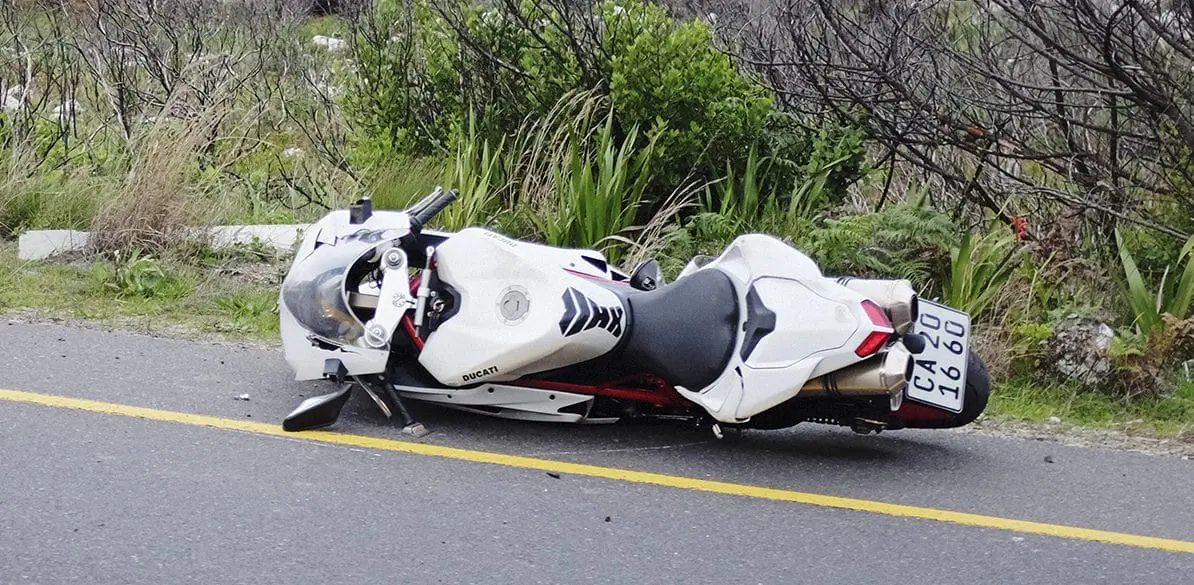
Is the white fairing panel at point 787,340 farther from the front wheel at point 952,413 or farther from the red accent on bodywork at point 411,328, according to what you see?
the red accent on bodywork at point 411,328

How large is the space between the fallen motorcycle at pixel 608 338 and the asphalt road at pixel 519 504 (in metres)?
0.19

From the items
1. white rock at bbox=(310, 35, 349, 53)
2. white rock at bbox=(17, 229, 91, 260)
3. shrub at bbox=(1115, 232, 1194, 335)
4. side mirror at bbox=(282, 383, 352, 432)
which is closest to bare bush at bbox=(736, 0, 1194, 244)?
shrub at bbox=(1115, 232, 1194, 335)

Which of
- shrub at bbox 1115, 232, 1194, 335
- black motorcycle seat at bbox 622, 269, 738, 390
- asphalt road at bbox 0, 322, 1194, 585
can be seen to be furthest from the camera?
shrub at bbox 1115, 232, 1194, 335

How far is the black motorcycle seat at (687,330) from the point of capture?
5.19 m

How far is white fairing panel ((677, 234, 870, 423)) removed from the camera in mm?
5031

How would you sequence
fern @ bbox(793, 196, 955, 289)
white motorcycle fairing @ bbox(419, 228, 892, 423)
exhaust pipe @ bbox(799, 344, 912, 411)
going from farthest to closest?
fern @ bbox(793, 196, 955, 289) → white motorcycle fairing @ bbox(419, 228, 892, 423) → exhaust pipe @ bbox(799, 344, 912, 411)

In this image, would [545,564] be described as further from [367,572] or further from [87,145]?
[87,145]

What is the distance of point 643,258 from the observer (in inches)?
322

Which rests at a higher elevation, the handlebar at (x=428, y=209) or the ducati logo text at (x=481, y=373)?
the handlebar at (x=428, y=209)

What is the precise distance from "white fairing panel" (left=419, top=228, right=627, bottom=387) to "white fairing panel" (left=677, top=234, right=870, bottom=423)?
43 centimetres

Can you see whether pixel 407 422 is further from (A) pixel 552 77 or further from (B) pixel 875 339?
(A) pixel 552 77

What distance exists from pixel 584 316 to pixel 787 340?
29.2 inches

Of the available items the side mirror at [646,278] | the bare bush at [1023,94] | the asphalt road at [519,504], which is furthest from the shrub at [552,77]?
the asphalt road at [519,504]

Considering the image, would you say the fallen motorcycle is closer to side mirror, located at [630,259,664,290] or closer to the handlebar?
the handlebar
